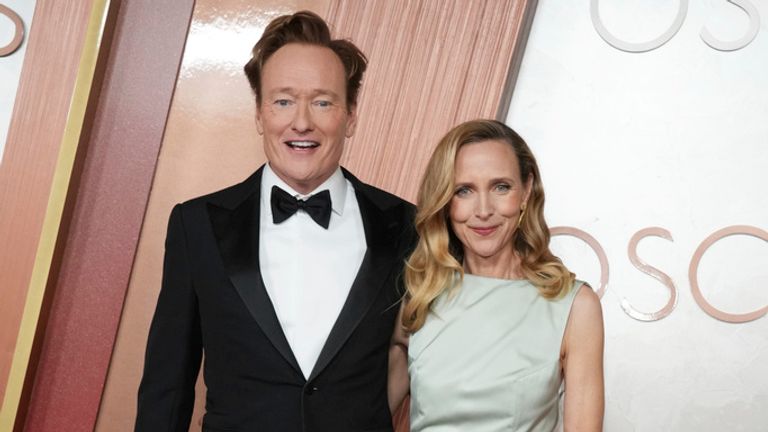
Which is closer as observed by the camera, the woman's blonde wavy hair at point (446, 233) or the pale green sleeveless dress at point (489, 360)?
the pale green sleeveless dress at point (489, 360)

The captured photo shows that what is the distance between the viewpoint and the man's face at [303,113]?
218 cm

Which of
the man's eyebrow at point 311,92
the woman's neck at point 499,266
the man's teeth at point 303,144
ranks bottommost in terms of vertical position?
the woman's neck at point 499,266

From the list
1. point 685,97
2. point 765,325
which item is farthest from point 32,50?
point 765,325

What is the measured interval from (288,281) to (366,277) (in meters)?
0.19

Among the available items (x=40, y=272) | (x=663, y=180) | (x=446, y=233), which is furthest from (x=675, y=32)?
(x=40, y=272)

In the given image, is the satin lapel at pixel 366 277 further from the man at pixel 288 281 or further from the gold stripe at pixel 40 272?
the gold stripe at pixel 40 272

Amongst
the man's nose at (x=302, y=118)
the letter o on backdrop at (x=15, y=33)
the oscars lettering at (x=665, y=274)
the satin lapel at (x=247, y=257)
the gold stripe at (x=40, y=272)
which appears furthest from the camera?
the letter o on backdrop at (x=15, y=33)

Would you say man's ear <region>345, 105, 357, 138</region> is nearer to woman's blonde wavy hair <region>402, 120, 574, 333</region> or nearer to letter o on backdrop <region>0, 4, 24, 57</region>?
woman's blonde wavy hair <region>402, 120, 574, 333</region>

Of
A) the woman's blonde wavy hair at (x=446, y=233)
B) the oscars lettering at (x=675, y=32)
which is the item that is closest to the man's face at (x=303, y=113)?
the woman's blonde wavy hair at (x=446, y=233)

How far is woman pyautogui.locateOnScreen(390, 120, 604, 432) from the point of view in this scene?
6.86ft

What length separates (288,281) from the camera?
2.16m

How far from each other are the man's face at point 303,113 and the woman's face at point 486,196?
0.33 m

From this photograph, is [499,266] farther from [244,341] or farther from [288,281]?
[244,341]

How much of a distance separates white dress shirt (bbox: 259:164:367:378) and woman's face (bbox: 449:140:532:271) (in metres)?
0.28
